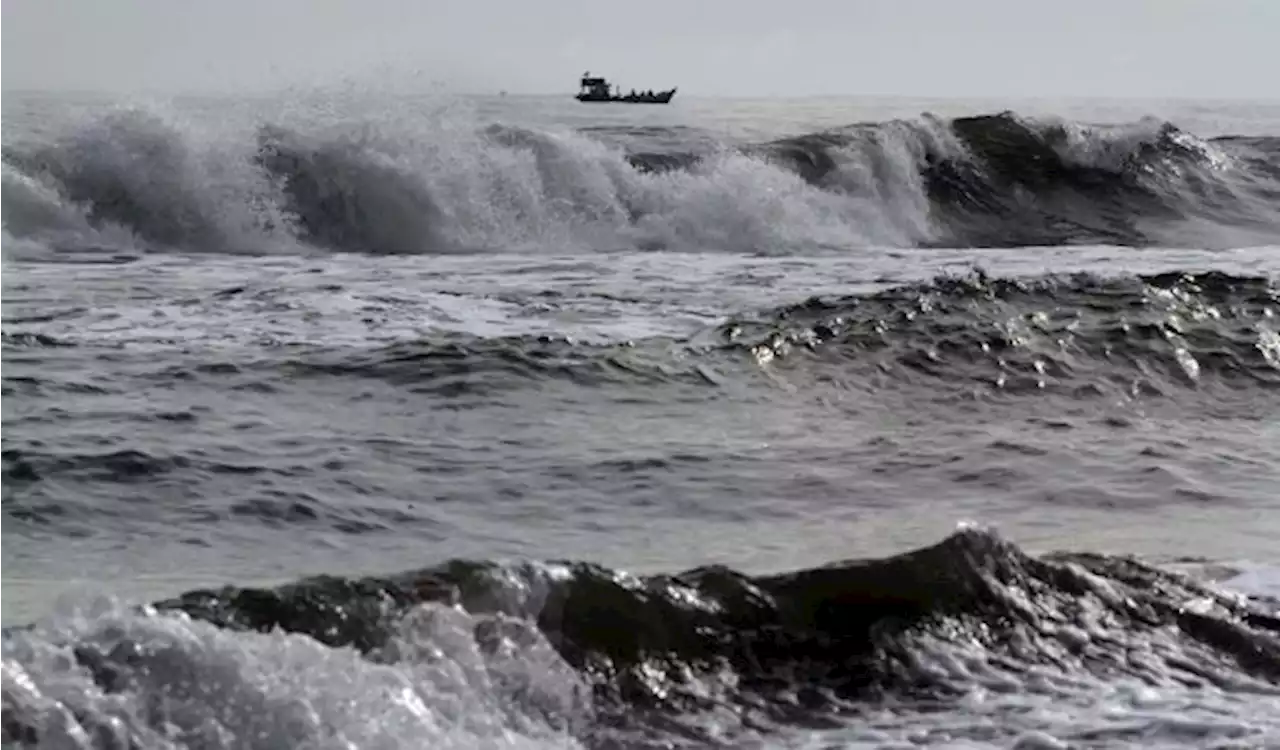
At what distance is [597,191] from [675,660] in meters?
15.2

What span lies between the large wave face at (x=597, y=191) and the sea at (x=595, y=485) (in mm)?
102

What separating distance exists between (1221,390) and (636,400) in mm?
3577

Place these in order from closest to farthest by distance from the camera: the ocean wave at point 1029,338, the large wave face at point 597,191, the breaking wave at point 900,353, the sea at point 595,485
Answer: the sea at point 595,485, the breaking wave at point 900,353, the ocean wave at point 1029,338, the large wave face at point 597,191

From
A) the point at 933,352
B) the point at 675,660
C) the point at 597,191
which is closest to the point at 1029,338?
the point at 933,352

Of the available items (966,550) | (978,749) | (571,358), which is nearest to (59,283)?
(571,358)

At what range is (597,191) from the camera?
20.0 m

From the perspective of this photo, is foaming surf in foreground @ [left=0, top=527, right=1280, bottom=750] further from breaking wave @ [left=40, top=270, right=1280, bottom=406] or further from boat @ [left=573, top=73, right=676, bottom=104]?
boat @ [left=573, top=73, right=676, bottom=104]

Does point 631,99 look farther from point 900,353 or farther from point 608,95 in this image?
point 900,353

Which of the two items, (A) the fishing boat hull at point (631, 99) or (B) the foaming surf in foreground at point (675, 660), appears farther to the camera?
(A) the fishing boat hull at point (631, 99)

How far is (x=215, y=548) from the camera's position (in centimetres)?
618

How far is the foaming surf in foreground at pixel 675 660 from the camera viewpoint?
4285mm

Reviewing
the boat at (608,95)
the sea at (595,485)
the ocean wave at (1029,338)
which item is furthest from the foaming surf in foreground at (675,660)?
the boat at (608,95)

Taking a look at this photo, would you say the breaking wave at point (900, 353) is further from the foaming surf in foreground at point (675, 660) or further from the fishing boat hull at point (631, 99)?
the fishing boat hull at point (631, 99)

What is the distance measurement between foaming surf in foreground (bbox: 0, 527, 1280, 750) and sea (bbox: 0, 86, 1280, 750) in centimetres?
1
